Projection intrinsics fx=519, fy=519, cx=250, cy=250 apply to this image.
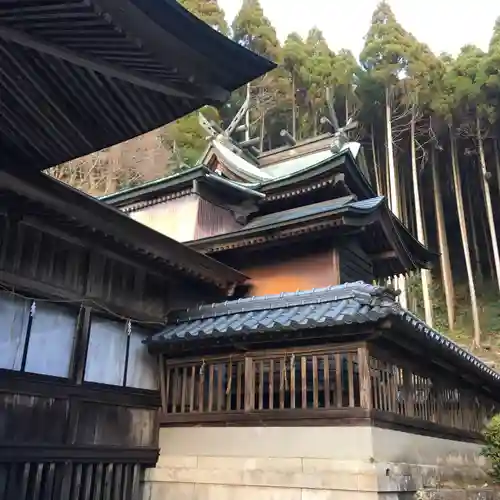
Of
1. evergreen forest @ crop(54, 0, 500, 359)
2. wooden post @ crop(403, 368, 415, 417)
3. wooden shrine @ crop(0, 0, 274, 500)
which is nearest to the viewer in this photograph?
wooden shrine @ crop(0, 0, 274, 500)

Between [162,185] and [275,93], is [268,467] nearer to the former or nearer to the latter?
[162,185]

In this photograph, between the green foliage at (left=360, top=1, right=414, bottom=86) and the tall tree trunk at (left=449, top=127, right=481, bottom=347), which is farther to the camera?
the green foliage at (left=360, top=1, right=414, bottom=86)

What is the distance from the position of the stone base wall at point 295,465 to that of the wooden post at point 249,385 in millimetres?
305

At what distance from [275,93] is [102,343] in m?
26.4

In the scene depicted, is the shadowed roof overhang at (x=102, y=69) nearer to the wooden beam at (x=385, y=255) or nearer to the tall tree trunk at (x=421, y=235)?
the wooden beam at (x=385, y=255)

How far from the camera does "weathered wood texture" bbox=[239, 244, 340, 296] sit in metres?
9.73

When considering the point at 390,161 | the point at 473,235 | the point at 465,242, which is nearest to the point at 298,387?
the point at 390,161

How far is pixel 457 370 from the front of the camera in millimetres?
8977

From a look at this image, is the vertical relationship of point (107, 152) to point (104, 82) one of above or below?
above

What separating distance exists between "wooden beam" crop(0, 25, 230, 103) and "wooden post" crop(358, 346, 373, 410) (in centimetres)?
360

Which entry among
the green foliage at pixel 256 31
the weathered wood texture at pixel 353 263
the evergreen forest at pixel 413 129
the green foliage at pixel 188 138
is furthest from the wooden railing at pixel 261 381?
the green foliage at pixel 256 31

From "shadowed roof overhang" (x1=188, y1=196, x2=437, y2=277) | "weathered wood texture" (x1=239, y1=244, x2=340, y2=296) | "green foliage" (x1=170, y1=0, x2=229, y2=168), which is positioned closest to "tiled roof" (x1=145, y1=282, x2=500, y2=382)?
"weathered wood texture" (x1=239, y1=244, x2=340, y2=296)

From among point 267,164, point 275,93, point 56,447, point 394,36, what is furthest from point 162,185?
point 275,93

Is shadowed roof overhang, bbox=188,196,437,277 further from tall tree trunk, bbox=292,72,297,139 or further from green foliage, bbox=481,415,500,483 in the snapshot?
tall tree trunk, bbox=292,72,297,139
